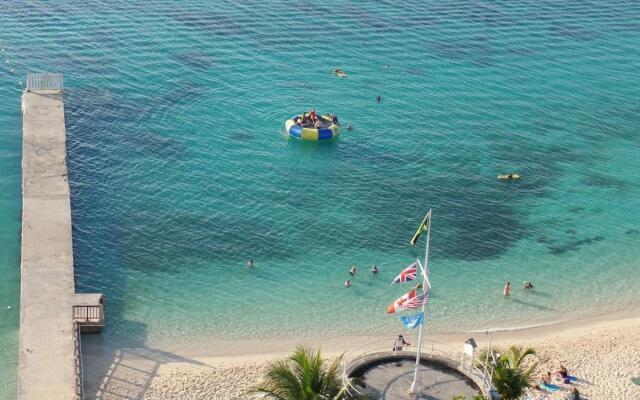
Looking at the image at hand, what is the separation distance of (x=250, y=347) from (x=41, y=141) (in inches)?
1046

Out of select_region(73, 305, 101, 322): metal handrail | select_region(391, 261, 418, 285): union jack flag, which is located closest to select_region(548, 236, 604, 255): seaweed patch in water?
select_region(391, 261, 418, 285): union jack flag

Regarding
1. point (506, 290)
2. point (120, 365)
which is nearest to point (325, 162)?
point (506, 290)

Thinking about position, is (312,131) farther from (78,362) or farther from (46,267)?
(78,362)

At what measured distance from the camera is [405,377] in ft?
139

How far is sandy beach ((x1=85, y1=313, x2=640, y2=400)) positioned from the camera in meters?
47.3

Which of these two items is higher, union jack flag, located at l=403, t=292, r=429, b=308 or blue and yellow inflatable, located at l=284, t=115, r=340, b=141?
blue and yellow inflatable, located at l=284, t=115, r=340, b=141

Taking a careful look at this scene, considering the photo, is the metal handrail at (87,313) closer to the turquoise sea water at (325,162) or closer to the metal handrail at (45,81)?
the turquoise sea water at (325,162)

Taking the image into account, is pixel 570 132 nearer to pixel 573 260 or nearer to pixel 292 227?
pixel 573 260

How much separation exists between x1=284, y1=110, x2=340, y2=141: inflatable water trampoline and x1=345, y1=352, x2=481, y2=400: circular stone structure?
3453cm

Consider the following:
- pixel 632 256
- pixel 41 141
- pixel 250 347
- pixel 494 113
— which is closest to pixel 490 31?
pixel 494 113

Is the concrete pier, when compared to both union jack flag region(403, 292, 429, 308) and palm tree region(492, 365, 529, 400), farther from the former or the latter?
palm tree region(492, 365, 529, 400)

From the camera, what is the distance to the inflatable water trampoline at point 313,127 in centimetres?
7588

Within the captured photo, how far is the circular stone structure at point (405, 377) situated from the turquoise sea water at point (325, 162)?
1104 centimetres

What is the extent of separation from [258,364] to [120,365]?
7251mm
